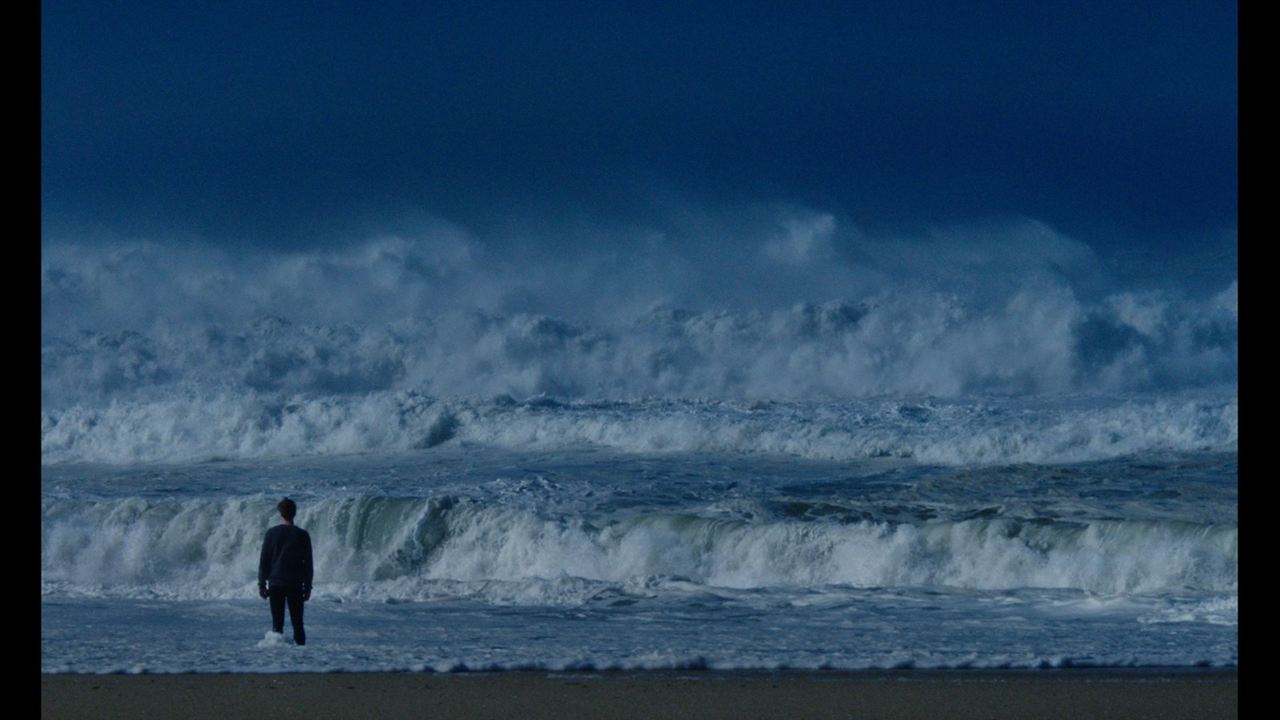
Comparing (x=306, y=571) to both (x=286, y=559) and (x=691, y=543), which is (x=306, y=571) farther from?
(x=691, y=543)

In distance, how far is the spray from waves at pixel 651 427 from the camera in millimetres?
20859

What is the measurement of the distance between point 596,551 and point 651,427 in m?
9.11

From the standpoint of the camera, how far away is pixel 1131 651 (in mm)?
8086

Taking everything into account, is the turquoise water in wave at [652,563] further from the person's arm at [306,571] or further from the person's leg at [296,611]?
the person's arm at [306,571]

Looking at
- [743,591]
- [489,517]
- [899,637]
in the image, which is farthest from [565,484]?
[899,637]

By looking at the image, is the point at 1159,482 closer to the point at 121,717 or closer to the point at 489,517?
the point at 489,517

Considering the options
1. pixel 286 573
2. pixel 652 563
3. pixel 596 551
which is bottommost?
pixel 652 563

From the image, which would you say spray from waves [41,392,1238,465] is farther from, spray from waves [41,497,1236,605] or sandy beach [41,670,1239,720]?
sandy beach [41,670,1239,720]

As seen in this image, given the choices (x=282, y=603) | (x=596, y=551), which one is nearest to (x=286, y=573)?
(x=282, y=603)

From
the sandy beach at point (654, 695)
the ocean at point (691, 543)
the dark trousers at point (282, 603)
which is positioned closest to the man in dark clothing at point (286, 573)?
the dark trousers at point (282, 603)

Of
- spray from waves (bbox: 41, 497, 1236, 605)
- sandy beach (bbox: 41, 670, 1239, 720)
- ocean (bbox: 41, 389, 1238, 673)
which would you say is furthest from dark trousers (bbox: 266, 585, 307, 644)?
spray from waves (bbox: 41, 497, 1236, 605)

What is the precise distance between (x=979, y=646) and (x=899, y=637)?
0.57 m

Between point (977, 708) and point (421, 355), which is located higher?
point (421, 355)

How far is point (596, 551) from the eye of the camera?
13.9 m
